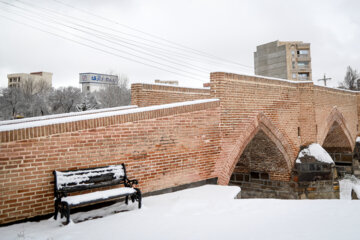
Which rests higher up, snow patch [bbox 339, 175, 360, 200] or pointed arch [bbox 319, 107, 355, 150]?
pointed arch [bbox 319, 107, 355, 150]

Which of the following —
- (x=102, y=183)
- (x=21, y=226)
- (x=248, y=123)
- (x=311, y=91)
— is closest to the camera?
(x=21, y=226)

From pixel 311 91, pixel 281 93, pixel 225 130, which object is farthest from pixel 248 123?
pixel 311 91

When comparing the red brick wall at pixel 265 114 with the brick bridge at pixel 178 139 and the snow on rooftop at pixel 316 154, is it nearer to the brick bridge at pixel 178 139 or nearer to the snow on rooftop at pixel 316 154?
the brick bridge at pixel 178 139

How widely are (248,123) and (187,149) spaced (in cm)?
265

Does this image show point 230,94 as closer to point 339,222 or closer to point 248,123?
point 248,123

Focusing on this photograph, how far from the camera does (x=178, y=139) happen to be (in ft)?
19.7

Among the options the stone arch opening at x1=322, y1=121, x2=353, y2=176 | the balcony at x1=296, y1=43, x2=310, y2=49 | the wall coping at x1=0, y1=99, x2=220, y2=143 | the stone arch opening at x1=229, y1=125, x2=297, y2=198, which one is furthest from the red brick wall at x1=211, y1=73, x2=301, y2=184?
the balcony at x1=296, y1=43, x2=310, y2=49

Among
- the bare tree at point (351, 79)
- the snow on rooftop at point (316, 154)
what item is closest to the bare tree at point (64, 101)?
the snow on rooftop at point (316, 154)

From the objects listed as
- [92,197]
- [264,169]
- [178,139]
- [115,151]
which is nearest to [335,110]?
[264,169]

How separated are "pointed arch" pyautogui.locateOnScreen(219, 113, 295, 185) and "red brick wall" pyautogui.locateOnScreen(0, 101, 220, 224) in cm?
54

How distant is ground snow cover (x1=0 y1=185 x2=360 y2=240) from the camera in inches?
127

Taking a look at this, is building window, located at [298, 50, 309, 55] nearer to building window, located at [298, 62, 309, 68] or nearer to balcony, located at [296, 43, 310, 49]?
balcony, located at [296, 43, 310, 49]

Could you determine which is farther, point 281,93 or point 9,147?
point 281,93

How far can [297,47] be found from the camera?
49.5 metres
